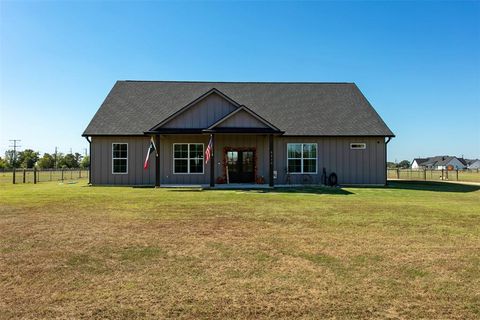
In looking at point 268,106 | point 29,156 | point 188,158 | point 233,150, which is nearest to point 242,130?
point 233,150

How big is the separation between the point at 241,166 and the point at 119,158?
714 centimetres

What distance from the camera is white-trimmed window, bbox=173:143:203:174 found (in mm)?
21219

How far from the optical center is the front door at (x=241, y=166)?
21.5m

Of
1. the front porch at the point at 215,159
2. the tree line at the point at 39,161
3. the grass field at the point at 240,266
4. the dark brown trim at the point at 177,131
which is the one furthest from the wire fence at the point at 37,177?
the tree line at the point at 39,161

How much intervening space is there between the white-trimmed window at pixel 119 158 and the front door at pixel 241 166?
19.7 ft

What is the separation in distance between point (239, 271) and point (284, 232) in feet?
8.96

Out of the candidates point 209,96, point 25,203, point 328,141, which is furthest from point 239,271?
point 328,141

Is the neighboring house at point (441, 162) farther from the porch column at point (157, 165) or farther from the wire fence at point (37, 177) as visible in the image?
the porch column at point (157, 165)

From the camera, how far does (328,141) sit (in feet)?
70.7

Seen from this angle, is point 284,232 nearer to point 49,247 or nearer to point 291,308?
point 291,308

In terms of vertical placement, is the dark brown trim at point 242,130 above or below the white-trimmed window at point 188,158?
above

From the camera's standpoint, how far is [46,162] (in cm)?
8719

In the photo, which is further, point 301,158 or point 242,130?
point 301,158

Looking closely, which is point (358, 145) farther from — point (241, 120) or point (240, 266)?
point (240, 266)
